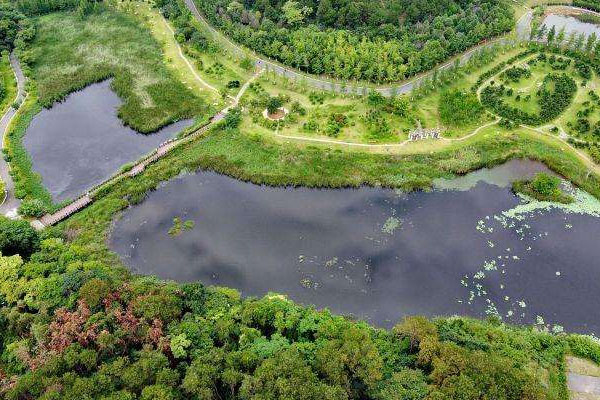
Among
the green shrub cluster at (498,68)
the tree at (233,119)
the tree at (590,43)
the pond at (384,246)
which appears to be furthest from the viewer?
the tree at (590,43)

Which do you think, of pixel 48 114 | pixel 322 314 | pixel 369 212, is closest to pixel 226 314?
pixel 322 314

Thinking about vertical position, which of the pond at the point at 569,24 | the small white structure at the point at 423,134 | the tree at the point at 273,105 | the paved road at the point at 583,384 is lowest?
the paved road at the point at 583,384

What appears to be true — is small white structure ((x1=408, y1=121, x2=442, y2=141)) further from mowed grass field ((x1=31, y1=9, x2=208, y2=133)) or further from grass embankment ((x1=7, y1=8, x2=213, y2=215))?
mowed grass field ((x1=31, y1=9, x2=208, y2=133))

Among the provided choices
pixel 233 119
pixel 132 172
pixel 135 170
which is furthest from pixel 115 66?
pixel 132 172

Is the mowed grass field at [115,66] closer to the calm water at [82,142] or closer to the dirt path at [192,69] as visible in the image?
the calm water at [82,142]

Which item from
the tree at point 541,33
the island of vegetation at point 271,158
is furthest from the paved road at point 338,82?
the tree at point 541,33

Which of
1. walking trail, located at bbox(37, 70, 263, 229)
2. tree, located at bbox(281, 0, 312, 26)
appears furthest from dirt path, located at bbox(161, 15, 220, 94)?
tree, located at bbox(281, 0, 312, 26)

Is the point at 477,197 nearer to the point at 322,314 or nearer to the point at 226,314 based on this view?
the point at 322,314

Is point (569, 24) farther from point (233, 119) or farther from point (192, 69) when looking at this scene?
point (192, 69)
